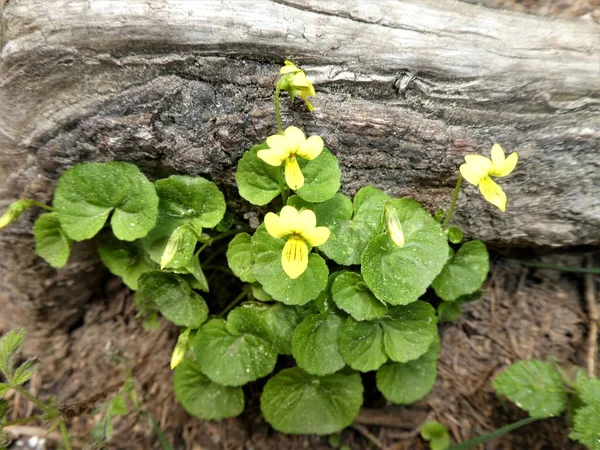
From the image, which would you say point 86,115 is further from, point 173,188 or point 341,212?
point 341,212

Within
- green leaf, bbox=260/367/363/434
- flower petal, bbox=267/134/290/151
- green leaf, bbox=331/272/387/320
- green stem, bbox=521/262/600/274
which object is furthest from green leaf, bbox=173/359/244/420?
green stem, bbox=521/262/600/274

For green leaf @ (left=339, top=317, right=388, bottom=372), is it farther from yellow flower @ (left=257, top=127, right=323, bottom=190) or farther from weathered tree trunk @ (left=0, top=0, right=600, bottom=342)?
yellow flower @ (left=257, top=127, right=323, bottom=190)

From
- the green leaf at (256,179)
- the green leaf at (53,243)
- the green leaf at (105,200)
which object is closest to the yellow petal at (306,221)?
the green leaf at (256,179)

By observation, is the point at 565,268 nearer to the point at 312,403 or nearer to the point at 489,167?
the point at 489,167

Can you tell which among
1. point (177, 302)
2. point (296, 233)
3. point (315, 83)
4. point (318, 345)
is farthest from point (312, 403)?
point (315, 83)

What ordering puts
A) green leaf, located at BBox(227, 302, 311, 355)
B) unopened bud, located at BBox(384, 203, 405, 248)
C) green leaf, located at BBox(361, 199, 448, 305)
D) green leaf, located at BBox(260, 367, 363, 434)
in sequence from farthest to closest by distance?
green leaf, located at BBox(260, 367, 363, 434), green leaf, located at BBox(227, 302, 311, 355), green leaf, located at BBox(361, 199, 448, 305), unopened bud, located at BBox(384, 203, 405, 248)
